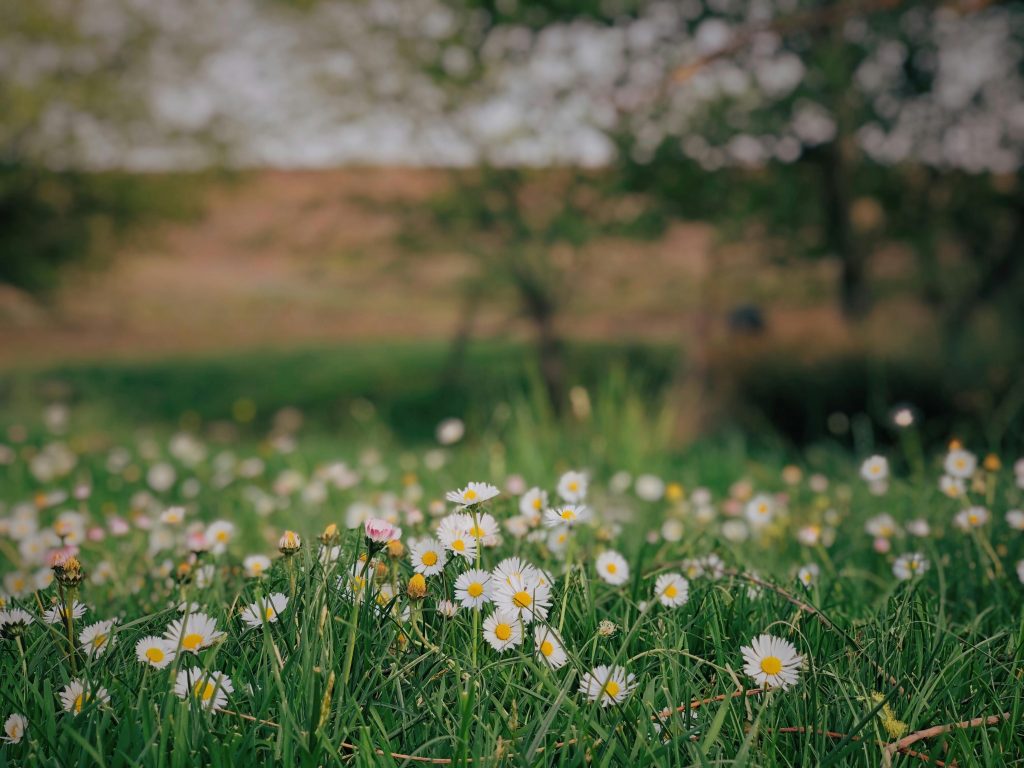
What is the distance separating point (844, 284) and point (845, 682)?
7712 mm

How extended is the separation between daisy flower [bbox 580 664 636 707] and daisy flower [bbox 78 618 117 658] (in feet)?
2.59

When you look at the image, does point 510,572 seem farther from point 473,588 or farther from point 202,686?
point 202,686

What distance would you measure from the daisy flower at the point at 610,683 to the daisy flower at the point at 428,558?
0.31 m

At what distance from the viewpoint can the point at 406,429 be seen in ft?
45.5

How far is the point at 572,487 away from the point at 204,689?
0.91 metres

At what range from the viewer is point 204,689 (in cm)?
119

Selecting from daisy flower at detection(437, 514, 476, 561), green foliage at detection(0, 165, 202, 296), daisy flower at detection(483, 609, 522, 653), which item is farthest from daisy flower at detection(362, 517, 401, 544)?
green foliage at detection(0, 165, 202, 296)

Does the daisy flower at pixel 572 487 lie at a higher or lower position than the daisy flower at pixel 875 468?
higher

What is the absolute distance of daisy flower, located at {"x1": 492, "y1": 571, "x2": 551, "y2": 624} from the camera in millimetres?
1303

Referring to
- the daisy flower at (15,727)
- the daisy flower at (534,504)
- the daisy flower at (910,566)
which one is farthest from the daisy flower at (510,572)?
the daisy flower at (910,566)

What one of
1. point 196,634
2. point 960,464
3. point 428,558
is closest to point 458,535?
point 428,558

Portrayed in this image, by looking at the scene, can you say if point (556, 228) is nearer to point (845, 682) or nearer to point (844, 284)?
point (844, 284)

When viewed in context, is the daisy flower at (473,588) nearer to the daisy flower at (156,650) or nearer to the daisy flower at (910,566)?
the daisy flower at (156,650)

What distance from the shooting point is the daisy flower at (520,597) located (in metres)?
1.30
